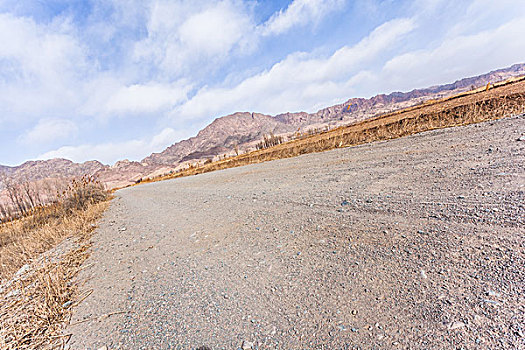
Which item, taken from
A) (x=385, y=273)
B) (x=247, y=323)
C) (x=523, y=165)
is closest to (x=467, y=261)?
(x=385, y=273)

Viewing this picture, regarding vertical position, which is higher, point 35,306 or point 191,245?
point 35,306

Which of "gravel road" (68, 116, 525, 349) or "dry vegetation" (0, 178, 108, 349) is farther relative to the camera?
"dry vegetation" (0, 178, 108, 349)

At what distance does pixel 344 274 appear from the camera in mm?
1876

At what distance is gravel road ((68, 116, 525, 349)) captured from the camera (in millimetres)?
1343

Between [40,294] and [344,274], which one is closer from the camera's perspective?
[344,274]

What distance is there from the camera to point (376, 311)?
1461 millimetres

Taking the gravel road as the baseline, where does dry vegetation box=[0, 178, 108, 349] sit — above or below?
above

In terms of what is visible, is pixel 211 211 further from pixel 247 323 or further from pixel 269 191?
pixel 247 323

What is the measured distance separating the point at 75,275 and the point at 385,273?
4161 mm

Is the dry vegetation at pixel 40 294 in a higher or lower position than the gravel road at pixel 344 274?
higher

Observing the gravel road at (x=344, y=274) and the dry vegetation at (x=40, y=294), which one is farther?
the dry vegetation at (x=40, y=294)

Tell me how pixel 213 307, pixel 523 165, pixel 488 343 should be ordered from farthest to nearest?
pixel 523 165 < pixel 213 307 < pixel 488 343

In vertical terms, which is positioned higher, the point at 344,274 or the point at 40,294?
the point at 40,294

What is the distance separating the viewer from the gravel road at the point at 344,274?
4.41 feet
